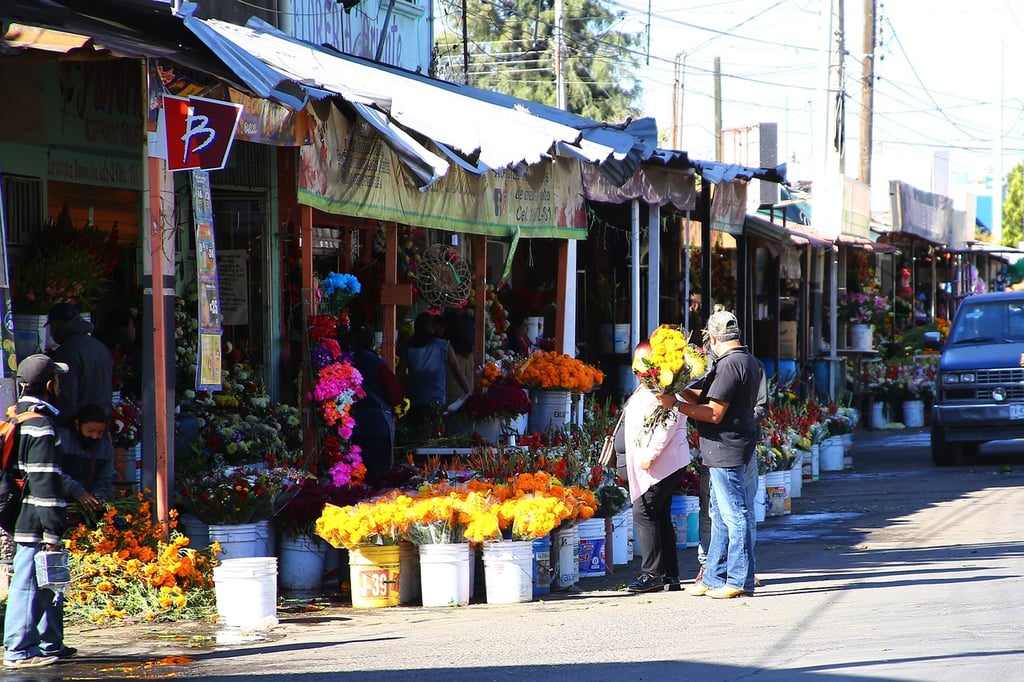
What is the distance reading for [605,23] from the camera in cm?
4984

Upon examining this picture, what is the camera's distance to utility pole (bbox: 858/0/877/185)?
28188mm

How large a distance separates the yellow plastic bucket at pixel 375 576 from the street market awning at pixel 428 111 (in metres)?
2.95

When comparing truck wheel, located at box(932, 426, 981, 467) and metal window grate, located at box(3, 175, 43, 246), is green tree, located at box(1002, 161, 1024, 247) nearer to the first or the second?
truck wheel, located at box(932, 426, 981, 467)

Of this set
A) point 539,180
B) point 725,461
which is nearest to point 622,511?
point 725,461

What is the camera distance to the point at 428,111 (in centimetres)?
1143

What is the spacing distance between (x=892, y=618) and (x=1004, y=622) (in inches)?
26.0

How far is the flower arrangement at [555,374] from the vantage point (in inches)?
558

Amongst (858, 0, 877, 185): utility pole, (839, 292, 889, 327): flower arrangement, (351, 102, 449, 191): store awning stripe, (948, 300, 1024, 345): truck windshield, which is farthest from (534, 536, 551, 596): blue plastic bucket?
(858, 0, 877, 185): utility pole

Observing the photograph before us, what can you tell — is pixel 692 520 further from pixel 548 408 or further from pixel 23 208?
pixel 23 208

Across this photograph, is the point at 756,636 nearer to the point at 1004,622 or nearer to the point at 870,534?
the point at 1004,622

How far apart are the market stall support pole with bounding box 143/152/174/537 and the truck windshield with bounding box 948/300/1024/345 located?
531 inches

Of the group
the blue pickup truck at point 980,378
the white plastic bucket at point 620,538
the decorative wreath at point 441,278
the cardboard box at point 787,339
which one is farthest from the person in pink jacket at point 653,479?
the cardboard box at point 787,339

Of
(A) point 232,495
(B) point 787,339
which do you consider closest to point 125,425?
(A) point 232,495

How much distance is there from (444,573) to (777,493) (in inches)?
238
